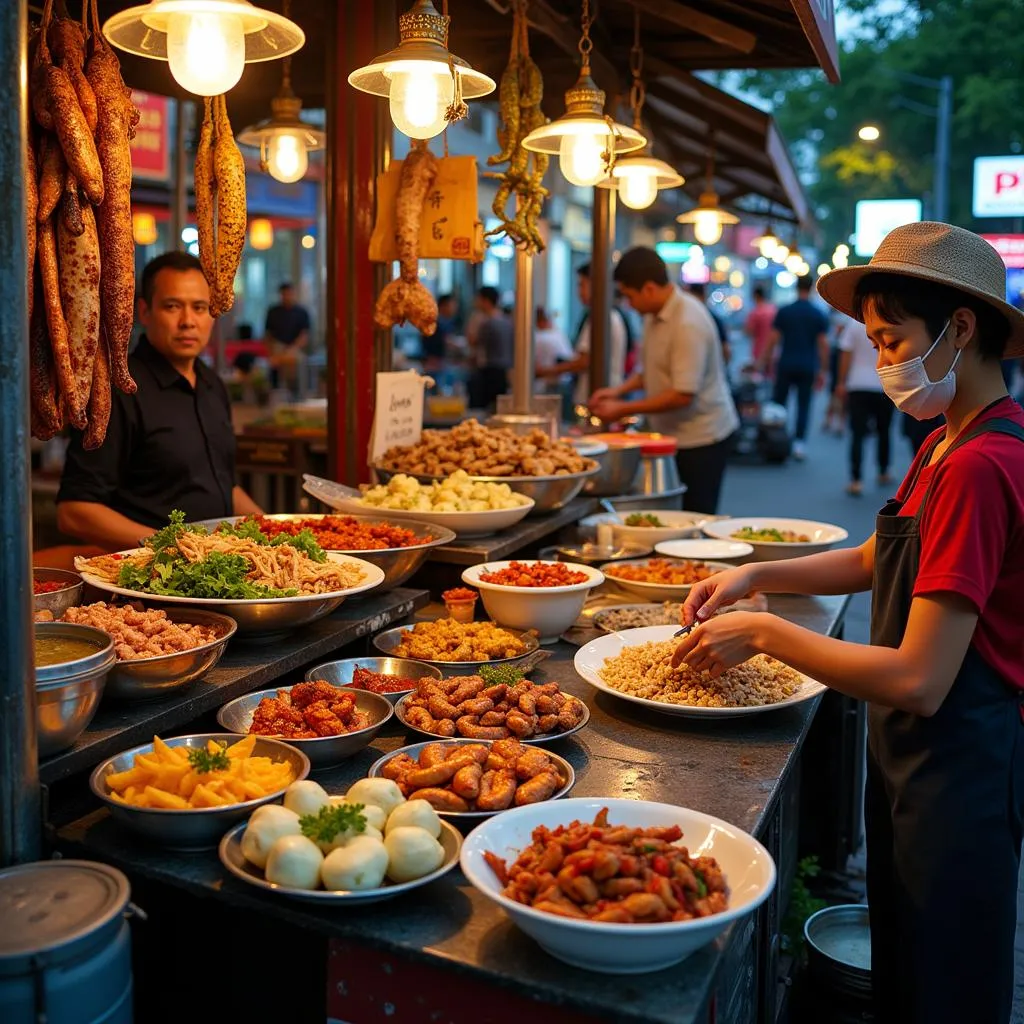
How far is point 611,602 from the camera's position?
427 cm

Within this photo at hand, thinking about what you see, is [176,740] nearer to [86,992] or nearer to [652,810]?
[86,992]

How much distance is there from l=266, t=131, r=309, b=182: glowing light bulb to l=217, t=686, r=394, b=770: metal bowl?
3554mm

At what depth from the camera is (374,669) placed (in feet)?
10.2

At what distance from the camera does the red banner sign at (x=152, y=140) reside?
12319 millimetres

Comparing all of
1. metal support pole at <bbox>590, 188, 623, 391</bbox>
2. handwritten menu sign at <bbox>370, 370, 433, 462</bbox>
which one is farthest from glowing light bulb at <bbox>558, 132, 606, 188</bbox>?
metal support pole at <bbox>590, 188, 623, 391</bbox>

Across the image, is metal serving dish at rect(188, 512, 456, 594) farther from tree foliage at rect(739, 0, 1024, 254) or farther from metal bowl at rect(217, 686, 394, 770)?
tree foliage at rect(739, 0, 1024, 254)

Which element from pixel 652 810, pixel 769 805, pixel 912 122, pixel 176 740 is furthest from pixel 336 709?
pixel 912 122

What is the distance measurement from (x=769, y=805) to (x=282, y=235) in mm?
26832

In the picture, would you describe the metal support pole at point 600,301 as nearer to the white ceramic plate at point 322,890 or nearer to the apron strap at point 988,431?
the apron strap at point 988,431

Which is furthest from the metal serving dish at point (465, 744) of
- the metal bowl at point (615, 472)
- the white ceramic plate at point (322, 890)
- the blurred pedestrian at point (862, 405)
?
the blurred pedestrian at point (862, 405)

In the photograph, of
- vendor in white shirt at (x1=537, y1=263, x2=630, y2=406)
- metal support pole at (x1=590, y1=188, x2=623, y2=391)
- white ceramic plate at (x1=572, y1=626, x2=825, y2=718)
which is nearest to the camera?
white ceramic plate at (x1=572, y1=626, x2=825, y2=718)

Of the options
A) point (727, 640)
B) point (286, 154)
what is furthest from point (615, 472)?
point (727, 640)

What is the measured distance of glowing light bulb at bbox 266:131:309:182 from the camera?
18.2ft

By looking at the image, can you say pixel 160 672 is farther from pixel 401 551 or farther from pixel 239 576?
pixel 401 551
